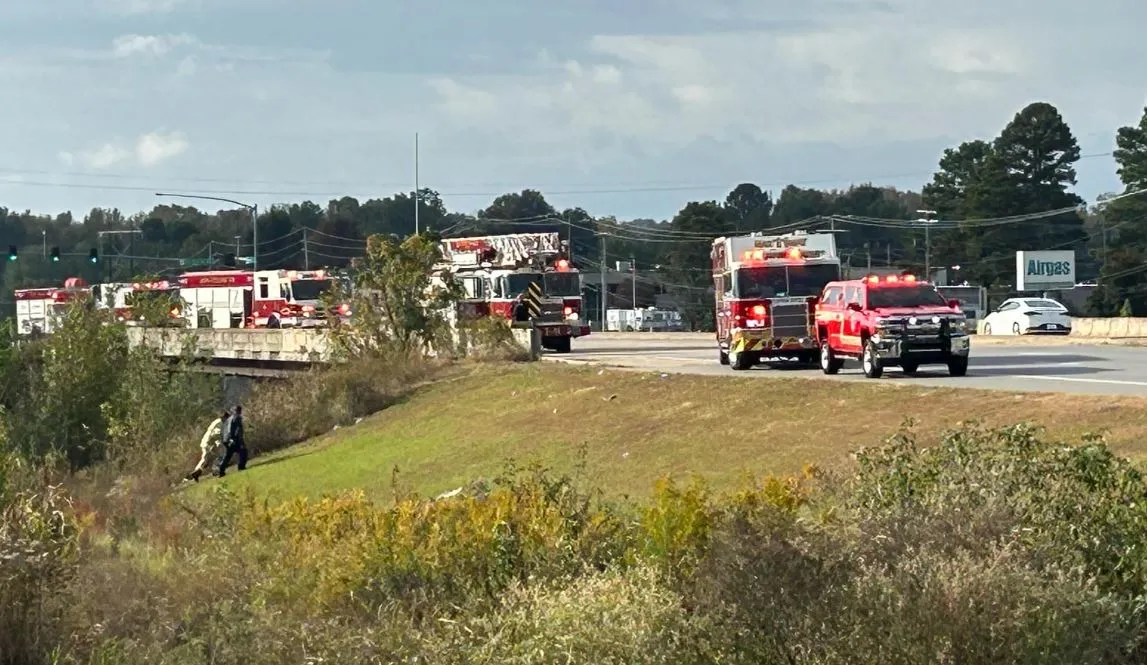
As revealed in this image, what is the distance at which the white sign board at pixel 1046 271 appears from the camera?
272ft

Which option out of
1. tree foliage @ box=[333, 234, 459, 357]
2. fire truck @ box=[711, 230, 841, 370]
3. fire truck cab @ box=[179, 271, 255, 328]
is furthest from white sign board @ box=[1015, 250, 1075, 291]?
fire truck @ box=[711, 230, 841, 370]

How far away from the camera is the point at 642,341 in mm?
59062

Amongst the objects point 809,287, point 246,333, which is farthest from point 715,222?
point 809,287

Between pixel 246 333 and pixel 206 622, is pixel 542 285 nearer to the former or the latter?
pixel 246 333

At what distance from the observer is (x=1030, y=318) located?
178 ft

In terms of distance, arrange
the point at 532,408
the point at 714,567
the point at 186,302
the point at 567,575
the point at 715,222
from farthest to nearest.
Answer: the point at 715,222, the point at 186,302, the point at 532,408, the point at 567,575, the point at 714,567

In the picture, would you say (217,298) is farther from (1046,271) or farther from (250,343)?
(1046,271)

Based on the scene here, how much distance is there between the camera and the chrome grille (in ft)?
110

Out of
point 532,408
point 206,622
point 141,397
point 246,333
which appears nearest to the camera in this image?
point 206,622

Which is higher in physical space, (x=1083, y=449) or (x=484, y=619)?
(x=1083, y=449)

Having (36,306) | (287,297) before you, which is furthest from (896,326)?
(36,306)

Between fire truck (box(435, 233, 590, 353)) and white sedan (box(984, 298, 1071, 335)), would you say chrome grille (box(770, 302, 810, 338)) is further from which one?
white sedan (box(984, 298, 1071, 335))

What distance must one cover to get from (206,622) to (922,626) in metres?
5.96

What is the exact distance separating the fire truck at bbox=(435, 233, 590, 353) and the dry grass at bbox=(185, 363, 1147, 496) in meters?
7.15
